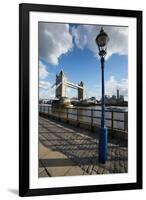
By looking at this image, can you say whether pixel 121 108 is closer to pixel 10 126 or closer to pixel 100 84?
pixel 100 84

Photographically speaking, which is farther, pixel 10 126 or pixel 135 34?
pixel 135 34

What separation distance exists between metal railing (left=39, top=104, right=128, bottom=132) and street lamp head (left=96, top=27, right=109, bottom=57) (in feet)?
1.42

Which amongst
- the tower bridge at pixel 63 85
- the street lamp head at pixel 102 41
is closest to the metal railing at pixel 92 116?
the tower bridge at pixel 63 85

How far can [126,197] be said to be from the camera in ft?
10.4

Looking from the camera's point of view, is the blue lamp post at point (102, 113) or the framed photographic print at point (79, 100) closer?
the framed photographic print at point (79, 100)

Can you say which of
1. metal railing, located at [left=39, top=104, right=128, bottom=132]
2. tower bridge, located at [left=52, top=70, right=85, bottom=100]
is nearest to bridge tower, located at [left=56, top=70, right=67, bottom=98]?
tower bridge, located at [left=52, top=70, right=85, bottom=100]

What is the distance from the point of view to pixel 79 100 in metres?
3.22

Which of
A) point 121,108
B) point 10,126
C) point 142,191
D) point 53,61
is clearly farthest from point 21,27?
point 142,191

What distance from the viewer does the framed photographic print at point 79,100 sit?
308 centimetres

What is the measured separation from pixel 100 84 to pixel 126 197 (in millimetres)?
830

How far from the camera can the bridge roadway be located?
3.13m

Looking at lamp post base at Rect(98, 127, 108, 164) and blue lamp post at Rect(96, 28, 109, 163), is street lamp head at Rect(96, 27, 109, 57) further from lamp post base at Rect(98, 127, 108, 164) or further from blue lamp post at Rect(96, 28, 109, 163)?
lamp post base at Rect(98, 127, 108, 164)

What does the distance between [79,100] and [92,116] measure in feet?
0.53

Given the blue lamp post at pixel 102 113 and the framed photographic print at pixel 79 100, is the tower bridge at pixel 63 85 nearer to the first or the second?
the framed photographic print at pixel 79 100
